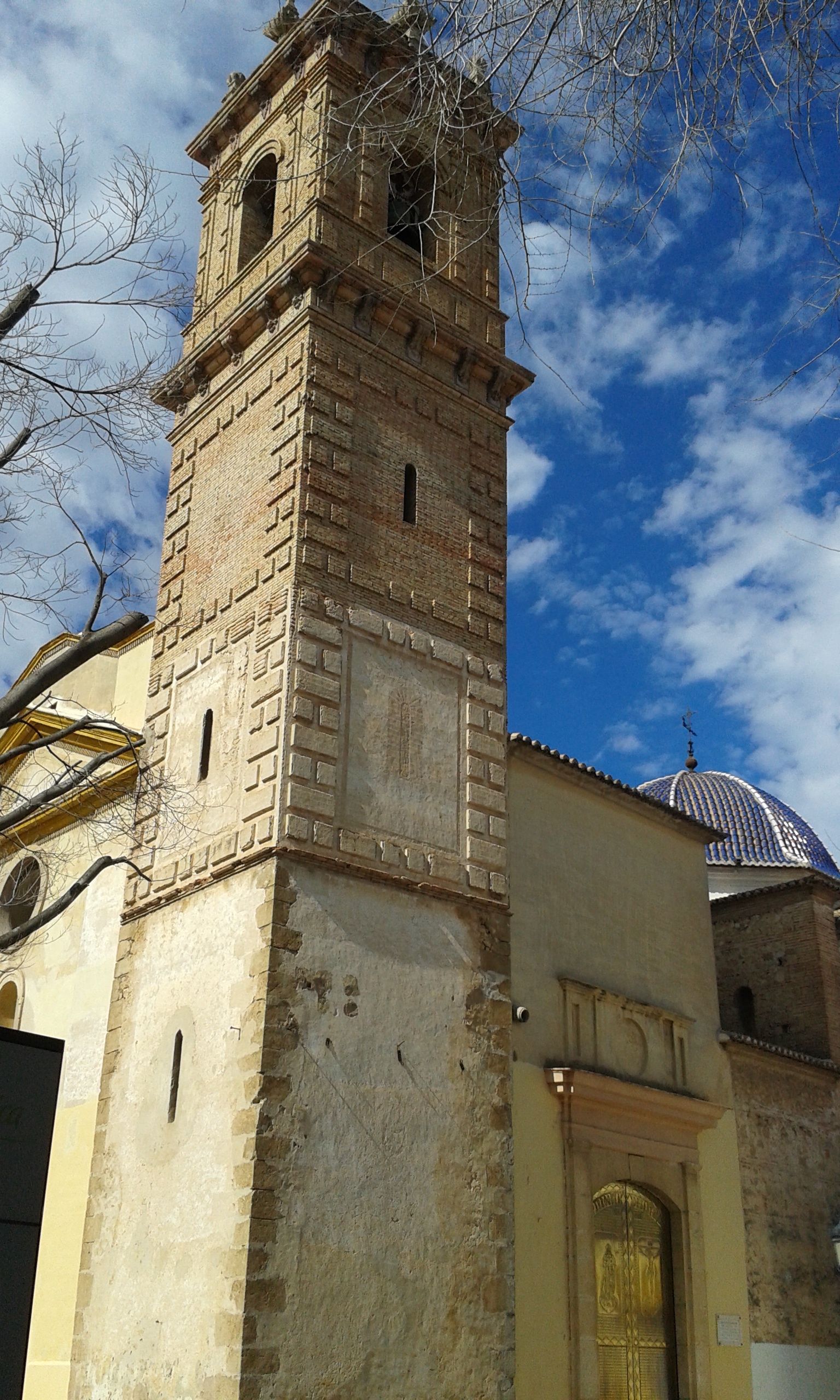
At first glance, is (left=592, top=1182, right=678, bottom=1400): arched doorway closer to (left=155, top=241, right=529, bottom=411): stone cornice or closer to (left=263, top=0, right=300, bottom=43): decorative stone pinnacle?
(left=155, top=241, right=529, bottom=411): stone cornice

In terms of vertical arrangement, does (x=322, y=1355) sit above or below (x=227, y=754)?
below

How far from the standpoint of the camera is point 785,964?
17703mm

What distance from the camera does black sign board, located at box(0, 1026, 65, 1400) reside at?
4.78 meters

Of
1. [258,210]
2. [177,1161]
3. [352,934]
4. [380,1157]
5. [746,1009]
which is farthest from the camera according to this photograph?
[746,1009]

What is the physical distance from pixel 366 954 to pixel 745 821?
15.2 meters

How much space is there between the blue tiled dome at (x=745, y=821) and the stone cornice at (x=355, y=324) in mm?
10788

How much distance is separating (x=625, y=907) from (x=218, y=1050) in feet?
18.8

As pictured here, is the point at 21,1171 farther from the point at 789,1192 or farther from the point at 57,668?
the point at 789,1192

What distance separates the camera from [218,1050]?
10.8 m

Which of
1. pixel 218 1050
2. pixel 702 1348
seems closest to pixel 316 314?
pixel 218 1050

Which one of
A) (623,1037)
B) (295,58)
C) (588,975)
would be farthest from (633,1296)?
(295,58)

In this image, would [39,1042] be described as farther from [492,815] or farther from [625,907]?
[625,907]

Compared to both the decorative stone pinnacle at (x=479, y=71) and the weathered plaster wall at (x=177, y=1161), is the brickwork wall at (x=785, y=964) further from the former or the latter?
the decorative stone pinnacle at (x=479, y=71)

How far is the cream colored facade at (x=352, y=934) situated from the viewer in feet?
34.1
